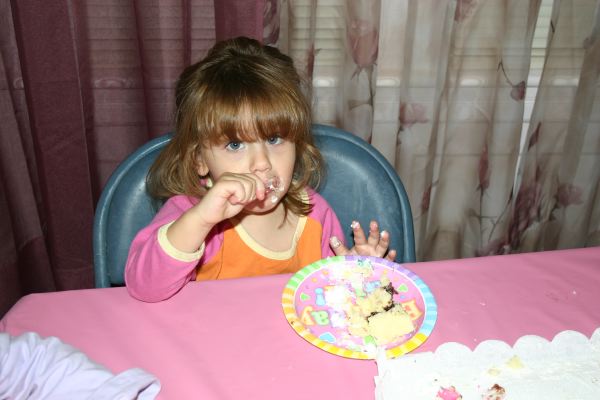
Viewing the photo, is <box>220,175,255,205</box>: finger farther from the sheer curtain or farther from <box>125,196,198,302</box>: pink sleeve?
the sheer curtain

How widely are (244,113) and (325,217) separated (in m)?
0.33

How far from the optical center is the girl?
0.93m

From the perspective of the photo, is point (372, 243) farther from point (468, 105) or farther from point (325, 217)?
point (468, 105)

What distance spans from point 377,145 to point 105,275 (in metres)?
0.97

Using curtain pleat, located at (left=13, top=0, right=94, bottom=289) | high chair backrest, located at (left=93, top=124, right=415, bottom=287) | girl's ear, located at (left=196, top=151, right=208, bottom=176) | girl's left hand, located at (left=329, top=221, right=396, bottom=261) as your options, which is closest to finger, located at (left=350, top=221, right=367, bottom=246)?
girl's left hand, located at (left=329, top=221, right=396, bottom=261)

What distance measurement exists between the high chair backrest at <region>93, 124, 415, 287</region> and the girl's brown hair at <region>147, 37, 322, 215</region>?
4 cm

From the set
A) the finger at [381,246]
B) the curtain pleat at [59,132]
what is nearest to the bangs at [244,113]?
the finger at [381,246]

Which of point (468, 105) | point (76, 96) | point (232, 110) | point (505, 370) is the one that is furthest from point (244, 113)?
point (468, 105)

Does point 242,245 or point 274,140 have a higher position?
point 274,140

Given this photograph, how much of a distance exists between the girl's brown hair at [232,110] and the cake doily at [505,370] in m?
0.46

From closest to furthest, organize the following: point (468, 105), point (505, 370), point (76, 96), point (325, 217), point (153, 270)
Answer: point (505, 370) → point (153, 270) → point (325, 217) → point (76, 96) → point (468, 105)

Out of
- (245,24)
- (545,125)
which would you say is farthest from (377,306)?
(545,125)

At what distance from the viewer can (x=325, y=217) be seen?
122cm

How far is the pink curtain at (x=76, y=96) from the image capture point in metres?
1.42
